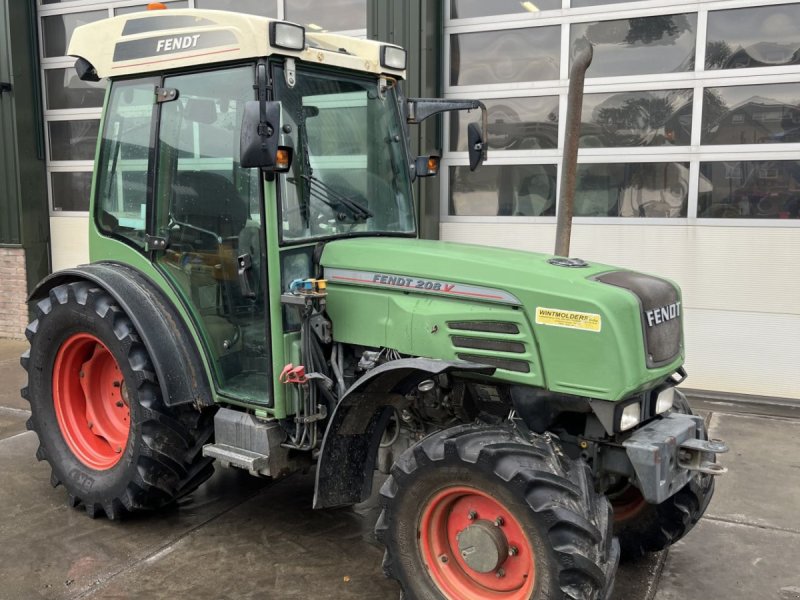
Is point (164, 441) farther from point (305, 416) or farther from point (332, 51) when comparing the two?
point (332, 51)

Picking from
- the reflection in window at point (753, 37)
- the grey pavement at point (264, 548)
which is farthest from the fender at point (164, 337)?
the reflection in window at point (753, 37)

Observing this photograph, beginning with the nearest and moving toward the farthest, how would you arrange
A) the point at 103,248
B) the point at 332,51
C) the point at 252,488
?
the point at 332,51, the point at 103,248, the point at 252,488

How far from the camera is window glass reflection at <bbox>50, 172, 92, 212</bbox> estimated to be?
8930mm

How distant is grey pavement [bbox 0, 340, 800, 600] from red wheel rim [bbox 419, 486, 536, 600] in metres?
0.43

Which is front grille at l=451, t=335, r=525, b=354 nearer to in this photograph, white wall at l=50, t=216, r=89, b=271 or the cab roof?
the cab roof

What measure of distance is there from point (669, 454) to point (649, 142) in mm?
4288

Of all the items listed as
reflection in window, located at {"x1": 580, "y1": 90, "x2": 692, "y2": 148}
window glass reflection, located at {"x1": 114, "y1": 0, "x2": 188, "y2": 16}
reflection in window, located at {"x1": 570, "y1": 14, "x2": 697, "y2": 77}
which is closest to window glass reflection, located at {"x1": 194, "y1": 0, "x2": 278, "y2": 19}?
window glass reflection, located at {"x1": 114, "y1": 0, "x2": 188, "y2": 16}

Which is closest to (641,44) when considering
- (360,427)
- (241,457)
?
(360,427)

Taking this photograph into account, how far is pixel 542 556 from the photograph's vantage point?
8.86 feet

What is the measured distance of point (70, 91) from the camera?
8906 mm

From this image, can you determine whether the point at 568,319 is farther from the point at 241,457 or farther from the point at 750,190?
the point at 750,190

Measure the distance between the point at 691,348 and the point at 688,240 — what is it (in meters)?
0.96

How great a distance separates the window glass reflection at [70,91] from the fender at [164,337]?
5.69m

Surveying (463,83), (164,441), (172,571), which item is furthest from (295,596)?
(463,83)
